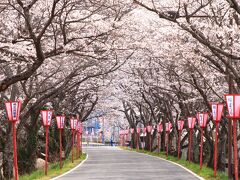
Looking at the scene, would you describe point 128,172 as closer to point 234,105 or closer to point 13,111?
point 13,111

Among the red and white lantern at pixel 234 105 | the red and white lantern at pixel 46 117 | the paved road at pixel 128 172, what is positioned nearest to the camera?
the red and white lantern at pixel 234 105

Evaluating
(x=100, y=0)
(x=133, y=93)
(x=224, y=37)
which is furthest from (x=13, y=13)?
(x=133, y=93)

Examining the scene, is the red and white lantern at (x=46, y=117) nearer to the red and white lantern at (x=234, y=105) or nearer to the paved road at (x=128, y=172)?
the paved road at (x=128, y=172)

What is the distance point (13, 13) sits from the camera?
19656 millimetres

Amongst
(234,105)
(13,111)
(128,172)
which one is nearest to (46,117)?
(128,172)

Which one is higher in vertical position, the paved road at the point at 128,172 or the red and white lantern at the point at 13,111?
the red and white lantern at the point at 13,111

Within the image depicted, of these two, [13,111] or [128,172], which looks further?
[128,172]

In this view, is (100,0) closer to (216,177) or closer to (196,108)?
(216,177)

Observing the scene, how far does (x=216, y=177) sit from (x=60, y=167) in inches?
358

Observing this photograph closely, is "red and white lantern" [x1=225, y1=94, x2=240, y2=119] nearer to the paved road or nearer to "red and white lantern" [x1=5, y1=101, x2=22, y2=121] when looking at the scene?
the paved road

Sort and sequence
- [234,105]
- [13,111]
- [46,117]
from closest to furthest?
[234,105] → [13,111] → [46,117]

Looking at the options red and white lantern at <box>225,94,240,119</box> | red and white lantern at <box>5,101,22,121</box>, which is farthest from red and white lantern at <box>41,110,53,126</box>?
red and white lantern at <box>225,94,240,119</box>

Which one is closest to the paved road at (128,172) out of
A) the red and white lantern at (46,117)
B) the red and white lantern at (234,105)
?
the red and white lantern at (46,117)

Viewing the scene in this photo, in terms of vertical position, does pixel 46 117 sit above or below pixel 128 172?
above
